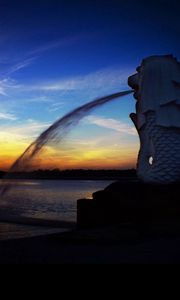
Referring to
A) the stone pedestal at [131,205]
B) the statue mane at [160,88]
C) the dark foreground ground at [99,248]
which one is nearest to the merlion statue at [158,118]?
the statue mane at [160,88]

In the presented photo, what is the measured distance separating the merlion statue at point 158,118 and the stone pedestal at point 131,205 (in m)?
0.57

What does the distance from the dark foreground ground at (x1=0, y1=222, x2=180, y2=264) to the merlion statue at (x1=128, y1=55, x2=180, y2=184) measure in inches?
146

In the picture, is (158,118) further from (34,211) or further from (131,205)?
(34,211)

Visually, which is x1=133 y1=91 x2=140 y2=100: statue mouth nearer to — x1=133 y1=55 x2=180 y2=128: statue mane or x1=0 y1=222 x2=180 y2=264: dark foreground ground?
x1=133 y1=55 x2=180 y2=128: statue mane

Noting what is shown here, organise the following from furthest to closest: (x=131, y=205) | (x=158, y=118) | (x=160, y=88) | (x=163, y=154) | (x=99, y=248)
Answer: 1. (x=160, y=88)
2. (x=158, y=118)
3. (x=163, y=154)
4. (x=131, y=205)
5. (x=99, y=248)

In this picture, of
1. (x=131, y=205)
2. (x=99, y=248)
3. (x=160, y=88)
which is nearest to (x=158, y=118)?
(x=160, y=88)

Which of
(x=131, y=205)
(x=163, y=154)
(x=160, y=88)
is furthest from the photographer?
(x=160, y=88)

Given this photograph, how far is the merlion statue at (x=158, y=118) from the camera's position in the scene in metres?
12.4

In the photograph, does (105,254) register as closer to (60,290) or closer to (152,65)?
(60,290)

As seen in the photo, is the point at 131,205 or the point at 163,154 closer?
the point at 131,205

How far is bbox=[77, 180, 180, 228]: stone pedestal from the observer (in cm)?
1142

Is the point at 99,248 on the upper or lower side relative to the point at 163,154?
lower

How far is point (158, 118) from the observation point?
1273 centimetres

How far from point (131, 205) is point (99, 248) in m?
5.26
